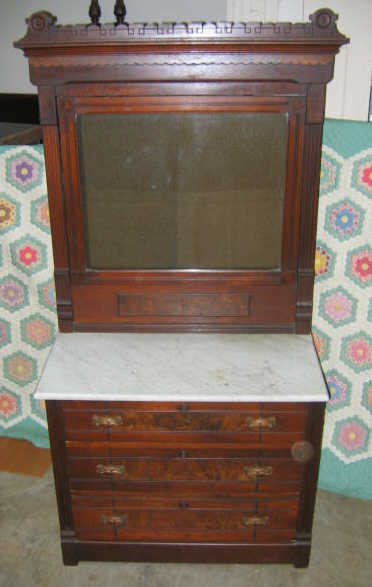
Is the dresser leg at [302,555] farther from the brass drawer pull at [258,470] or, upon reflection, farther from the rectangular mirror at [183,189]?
the rectangular mirror at [183,189]

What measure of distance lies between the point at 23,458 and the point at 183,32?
233 centimetres

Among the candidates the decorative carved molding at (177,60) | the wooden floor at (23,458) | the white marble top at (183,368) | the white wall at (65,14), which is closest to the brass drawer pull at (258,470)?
the white marble top at (183,368)

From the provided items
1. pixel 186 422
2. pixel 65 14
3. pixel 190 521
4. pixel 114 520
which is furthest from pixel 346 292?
pixel 65 14

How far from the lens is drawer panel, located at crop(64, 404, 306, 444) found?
209cm

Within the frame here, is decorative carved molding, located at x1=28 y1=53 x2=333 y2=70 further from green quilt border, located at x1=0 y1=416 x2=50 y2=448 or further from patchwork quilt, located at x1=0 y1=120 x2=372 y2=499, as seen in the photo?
green quilt border, located at x1=0 y1=416 x2=50 y2=448

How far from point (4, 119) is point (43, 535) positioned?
8.57 feet

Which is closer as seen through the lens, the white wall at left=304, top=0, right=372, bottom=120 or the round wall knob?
the round wall knob

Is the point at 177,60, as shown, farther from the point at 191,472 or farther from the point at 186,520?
the point at 186,520

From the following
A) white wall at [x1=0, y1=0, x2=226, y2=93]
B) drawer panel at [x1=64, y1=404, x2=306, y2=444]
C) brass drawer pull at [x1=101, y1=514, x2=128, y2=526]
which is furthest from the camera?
white wall at [x1=0, y1=0, x2=226, y2=93]

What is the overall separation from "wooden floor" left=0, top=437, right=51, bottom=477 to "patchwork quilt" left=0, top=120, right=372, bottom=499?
0.16 m

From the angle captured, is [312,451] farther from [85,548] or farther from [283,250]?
[85,548]

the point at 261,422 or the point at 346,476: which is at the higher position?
the point at 261,422

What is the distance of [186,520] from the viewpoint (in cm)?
232

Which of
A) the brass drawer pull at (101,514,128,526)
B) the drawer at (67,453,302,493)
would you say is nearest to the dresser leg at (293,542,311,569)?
the drawer at (67,453,302,493)
